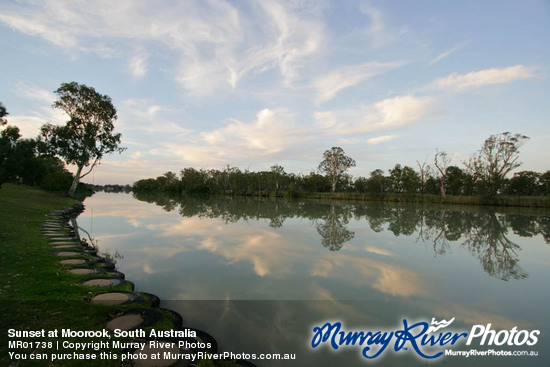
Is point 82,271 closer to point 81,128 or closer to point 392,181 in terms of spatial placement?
point 81,128

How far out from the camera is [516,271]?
5.98 meters

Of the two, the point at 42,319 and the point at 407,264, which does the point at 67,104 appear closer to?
the point at 42,319

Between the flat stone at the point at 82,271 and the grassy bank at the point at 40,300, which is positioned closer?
the grassy bank at the point at 40,300

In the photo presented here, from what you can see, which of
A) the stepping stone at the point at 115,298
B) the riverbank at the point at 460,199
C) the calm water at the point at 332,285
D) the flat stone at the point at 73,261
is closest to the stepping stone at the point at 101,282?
the calm water at the point at 332,285

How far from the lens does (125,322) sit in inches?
114

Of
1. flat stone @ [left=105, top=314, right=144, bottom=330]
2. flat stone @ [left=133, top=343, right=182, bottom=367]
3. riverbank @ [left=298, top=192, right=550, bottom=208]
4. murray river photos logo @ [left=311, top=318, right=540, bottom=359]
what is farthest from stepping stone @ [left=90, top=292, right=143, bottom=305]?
riverbank @ [left=298, top=192, right=550, bottom=208]

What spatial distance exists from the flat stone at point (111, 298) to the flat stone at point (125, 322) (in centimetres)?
46

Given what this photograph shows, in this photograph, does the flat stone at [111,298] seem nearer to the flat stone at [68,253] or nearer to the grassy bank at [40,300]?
the grassy bank at [40,300]

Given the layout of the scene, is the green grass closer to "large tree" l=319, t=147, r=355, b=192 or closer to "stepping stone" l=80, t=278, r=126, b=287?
"stepping stone" l=80, t=278, r=126, b=287

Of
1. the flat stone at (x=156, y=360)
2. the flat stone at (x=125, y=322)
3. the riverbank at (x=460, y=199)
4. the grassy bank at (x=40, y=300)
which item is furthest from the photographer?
the riverbank at (x=460, y=199)

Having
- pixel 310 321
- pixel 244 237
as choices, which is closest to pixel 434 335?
pixel 310 321

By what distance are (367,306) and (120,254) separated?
6.11m

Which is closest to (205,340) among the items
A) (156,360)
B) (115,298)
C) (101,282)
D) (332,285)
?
(156,360)

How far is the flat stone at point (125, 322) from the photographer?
2.78m
